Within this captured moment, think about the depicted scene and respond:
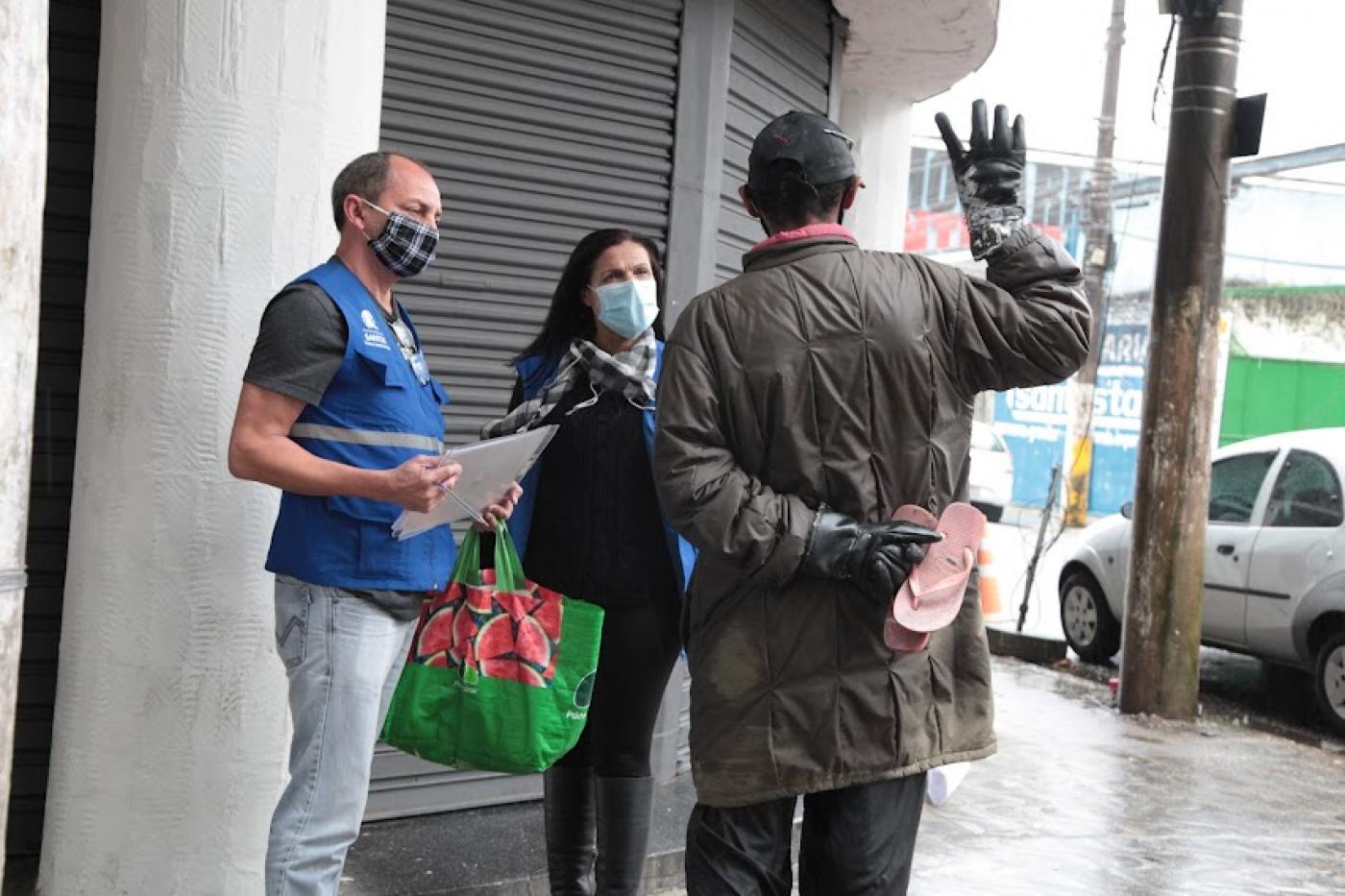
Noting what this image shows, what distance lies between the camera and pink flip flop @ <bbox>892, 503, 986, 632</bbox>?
2754 mm

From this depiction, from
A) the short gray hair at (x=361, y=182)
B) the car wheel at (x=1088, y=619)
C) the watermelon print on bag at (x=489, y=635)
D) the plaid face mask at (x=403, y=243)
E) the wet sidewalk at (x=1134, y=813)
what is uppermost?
the short gray hair at (x=361, y=182)

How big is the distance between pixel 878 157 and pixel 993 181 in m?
5.80

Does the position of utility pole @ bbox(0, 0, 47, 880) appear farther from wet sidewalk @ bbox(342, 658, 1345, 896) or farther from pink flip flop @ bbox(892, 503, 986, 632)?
wet sidewalk @ bbox(342, 658, 1345, 896)

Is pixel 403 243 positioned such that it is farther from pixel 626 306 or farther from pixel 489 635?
pixel 489 635

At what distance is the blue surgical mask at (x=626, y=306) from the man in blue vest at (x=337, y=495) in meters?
0.67

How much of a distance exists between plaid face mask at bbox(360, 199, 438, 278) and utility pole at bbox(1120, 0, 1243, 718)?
661cm

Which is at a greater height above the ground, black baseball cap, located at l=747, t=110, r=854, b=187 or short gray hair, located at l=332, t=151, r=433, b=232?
black baseball cap, located at l=747, t=110, r=854, b=187

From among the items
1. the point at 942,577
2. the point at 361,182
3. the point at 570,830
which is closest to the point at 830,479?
the point at 942,577

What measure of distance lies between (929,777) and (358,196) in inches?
67.9

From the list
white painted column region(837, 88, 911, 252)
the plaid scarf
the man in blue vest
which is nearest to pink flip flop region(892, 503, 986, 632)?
the man in blue vest

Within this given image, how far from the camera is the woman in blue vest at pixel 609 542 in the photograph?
373 centimetres

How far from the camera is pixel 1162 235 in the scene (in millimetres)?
9055

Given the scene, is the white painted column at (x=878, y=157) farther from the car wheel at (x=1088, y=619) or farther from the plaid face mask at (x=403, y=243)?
the plaid face mask at (x=403, y=243)

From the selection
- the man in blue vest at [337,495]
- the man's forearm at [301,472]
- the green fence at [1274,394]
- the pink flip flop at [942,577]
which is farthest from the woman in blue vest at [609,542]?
the green fence at [1274,394]
